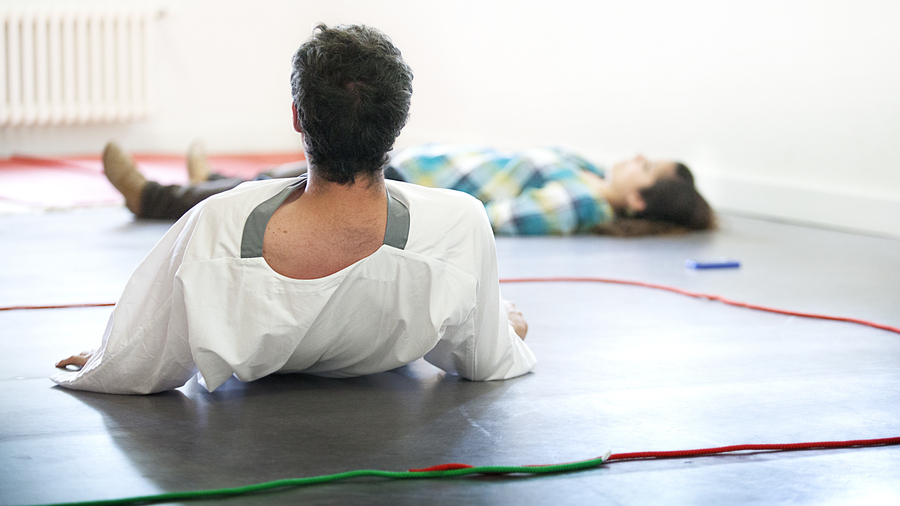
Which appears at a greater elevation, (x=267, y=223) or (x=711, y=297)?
(x=267, y=223)

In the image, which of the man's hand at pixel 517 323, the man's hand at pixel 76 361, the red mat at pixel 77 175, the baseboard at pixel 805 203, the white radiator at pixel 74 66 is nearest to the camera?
the man's hand at pixel 76 361

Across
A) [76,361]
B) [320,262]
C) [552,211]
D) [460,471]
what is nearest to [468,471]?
[460,471]

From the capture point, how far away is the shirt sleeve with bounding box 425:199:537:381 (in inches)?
59.6

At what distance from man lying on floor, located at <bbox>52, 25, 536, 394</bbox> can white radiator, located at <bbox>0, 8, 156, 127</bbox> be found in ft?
14.6

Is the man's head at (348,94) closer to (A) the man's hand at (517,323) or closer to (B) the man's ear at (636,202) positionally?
(A) the man's hand at (517,323)

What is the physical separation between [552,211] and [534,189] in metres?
0.19

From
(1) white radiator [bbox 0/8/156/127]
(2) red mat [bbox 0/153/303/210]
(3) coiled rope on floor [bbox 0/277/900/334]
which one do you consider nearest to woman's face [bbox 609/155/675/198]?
(3) coiled rope on floor [bbox 0/277/900/334]

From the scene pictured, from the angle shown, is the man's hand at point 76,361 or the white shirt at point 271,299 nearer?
the white shirt at point 271,299

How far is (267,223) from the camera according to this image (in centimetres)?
143

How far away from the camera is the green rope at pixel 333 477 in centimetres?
114

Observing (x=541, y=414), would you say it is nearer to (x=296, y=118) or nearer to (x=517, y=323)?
(x=517, y=323)

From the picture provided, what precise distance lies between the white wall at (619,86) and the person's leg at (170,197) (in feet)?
6.78

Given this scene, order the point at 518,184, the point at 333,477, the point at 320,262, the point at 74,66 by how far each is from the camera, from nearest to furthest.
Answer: the point at 333,477 < the point at 320,262 < the point at 518,184 < the point at 74,66

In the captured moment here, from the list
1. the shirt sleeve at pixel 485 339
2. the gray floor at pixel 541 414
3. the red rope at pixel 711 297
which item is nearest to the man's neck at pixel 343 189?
the shirt sleeve at pixel 485 339
